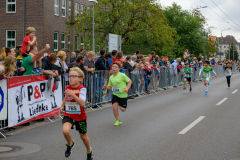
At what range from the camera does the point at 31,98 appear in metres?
10.1

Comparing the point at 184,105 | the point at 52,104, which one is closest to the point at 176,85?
the point at 184,105

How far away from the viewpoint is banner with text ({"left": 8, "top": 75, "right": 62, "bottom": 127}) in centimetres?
927

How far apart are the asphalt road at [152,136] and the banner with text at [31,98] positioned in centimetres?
47

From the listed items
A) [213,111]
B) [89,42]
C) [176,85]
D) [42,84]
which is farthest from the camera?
[89,42]

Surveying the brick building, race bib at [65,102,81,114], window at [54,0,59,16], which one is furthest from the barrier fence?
window at [54,0,59,16]

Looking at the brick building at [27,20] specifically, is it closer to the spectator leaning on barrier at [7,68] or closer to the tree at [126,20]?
the tree at [126,20]

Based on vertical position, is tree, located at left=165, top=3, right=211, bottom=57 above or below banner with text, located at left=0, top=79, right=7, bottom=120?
above

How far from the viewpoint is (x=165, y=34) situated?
122 feet

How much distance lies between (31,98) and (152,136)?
3.49m

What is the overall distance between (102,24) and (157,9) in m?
5.21

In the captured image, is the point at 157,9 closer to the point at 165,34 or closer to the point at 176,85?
the point at 165,34

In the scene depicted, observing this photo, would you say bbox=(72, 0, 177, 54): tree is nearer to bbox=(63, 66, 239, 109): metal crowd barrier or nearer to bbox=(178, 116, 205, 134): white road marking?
bbox=(63, 66, 239, 109): metal crowd barrier

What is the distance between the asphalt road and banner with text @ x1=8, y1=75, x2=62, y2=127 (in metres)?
0.47

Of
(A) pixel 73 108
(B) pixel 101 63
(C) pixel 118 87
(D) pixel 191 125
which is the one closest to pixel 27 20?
(B) pixel 101 63
